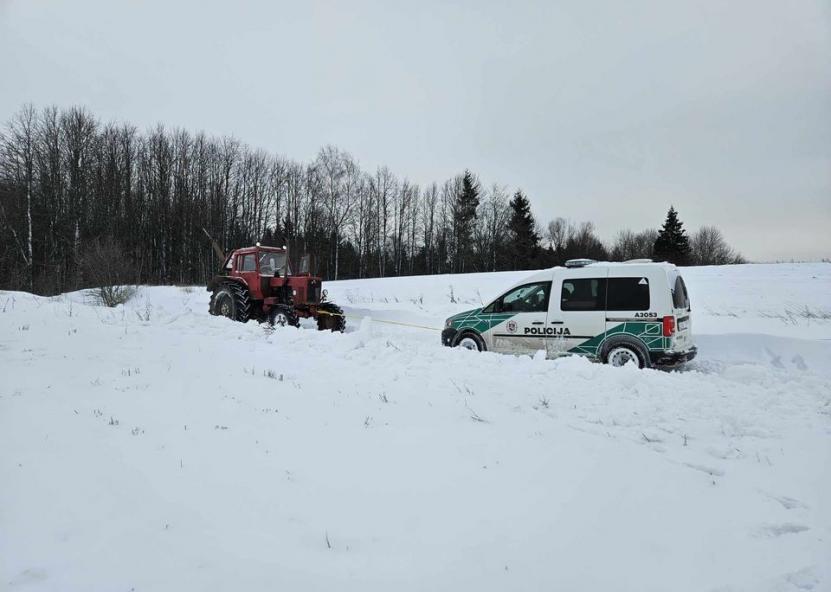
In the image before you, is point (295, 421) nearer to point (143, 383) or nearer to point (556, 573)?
point (143, 383)

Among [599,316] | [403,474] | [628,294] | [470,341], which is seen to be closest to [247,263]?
[470,341]

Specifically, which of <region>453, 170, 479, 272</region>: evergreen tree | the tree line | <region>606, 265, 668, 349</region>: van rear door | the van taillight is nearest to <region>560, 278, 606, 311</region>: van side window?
<region>606, 265, 668, 349</region>: van rear door

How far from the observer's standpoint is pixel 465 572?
8.76 ft

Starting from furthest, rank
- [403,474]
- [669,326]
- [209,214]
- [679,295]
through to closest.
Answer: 1. [209,214]
2. [679,295]
3. [669,326]
4. [403,474]

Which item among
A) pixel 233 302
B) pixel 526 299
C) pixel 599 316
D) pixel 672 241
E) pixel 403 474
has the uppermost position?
pixel 672 241

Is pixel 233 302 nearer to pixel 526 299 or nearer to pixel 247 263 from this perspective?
pixel 247 263

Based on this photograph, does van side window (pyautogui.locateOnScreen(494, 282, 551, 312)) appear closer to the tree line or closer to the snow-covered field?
the snow-covered field

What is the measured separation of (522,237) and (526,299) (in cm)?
4310

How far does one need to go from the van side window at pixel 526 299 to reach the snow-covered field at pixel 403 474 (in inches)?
76.6

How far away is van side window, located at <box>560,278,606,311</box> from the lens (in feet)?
26.9

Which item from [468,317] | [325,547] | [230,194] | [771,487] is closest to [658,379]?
[771,487]

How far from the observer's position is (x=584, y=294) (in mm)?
8367

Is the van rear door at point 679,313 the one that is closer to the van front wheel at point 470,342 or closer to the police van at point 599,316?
the police van at point 599,316

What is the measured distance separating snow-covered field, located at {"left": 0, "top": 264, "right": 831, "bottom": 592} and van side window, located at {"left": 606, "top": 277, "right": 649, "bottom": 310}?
5.11ft
